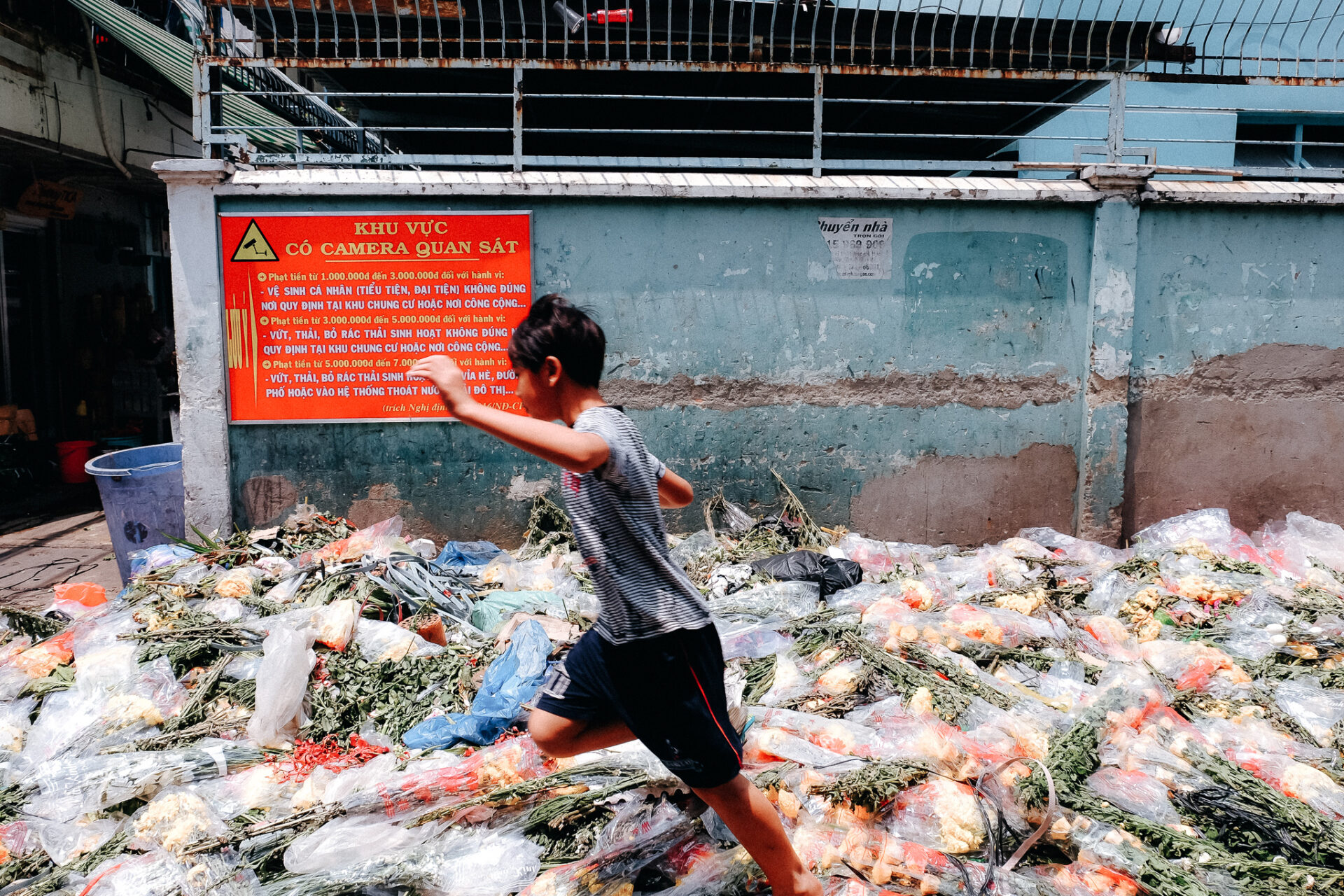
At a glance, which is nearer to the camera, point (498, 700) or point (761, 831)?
point (761, 831)

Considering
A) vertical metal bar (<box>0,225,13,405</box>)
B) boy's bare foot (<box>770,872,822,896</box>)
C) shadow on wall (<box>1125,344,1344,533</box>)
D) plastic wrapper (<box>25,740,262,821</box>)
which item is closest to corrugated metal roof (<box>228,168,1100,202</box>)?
shadow on wall (<box>1125,344,1344,533</box>)

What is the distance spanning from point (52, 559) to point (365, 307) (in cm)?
288

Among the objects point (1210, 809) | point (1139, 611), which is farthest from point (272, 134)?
point (1210, 809)

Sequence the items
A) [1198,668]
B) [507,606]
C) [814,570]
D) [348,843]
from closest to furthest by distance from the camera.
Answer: [348,843] < [1198,668] < [507,606] < [814,570]

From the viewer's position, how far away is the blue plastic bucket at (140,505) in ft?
15.0

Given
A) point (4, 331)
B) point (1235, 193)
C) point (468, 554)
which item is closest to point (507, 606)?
point (468, 554)

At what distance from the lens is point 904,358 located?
4.99m

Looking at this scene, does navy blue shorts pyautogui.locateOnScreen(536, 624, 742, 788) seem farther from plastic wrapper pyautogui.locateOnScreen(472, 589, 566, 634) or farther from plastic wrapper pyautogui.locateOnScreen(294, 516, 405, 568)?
plastic wrapper pyautogui.locateOnScreen(294, 516, 405, 568)

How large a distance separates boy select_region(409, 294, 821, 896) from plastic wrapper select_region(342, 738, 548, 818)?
712 mm

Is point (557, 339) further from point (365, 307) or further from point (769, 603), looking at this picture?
point (365, 307)

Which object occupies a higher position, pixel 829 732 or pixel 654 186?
pixel 654 186

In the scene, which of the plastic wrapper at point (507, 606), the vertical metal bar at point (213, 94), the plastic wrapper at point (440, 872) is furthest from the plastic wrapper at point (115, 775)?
the vertical metal bar at point (213, 94)

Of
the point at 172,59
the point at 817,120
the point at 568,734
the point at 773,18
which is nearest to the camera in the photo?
the point at 568,734

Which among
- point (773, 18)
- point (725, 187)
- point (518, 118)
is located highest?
point (773, 18)
